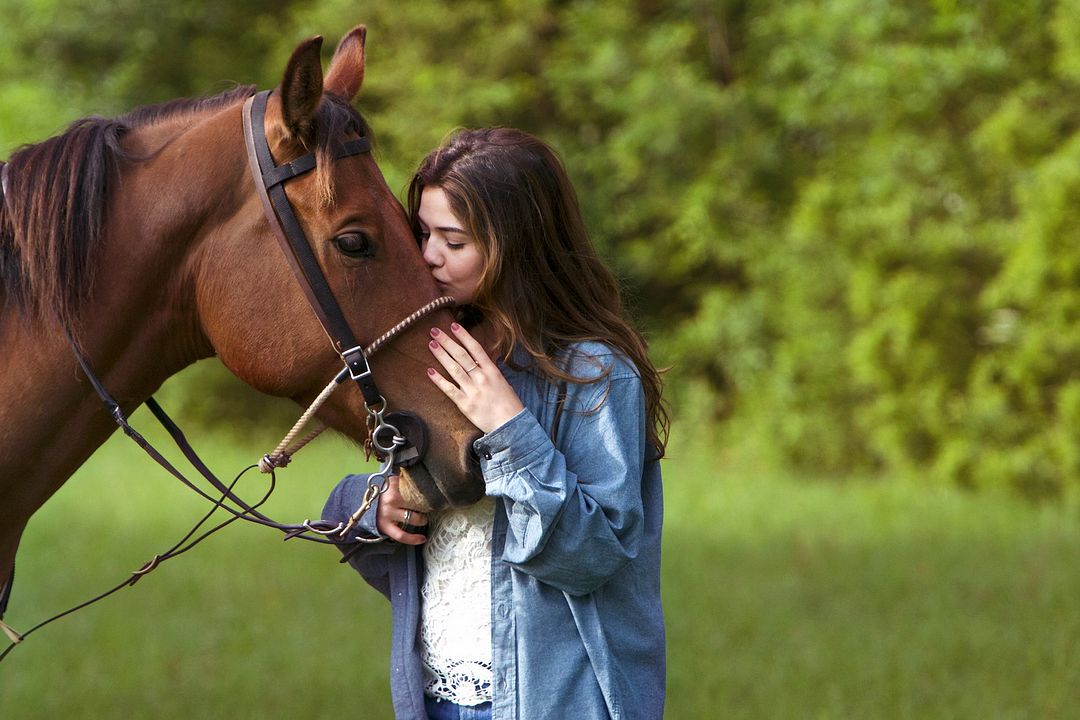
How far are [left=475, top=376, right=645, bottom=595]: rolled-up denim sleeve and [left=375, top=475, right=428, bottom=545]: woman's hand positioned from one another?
0.22 meters

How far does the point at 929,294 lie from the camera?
8492 mm

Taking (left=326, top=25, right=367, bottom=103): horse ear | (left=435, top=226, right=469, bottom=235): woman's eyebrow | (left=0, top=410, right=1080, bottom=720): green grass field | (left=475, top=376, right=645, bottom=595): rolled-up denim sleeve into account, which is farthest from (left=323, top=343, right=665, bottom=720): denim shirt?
(left=0, top=410, right=1080, bottom=720): green grass field

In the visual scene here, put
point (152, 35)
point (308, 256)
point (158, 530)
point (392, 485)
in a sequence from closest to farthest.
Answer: point (308, 256), point (392, 485), point (158, 530), point (152, 35)

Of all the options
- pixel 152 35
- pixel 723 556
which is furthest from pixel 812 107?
pixel 152 35

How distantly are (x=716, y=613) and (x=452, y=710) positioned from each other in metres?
3.62

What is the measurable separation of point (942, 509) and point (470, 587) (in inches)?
247

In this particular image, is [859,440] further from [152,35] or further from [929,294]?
[152,35]

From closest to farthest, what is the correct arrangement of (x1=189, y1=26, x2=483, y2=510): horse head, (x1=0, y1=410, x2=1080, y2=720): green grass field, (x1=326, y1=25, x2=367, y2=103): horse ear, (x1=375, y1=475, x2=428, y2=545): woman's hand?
(x1=189, y1=26, x2=483, y2=510): horse head < (x1=375, y1=475, x2=428, y2=545): woman's hand < (x1=326, y1=25, x2=367, y2=103): horse ear < (x1=0, y1=410, x2=1080, y2=720): green grass field

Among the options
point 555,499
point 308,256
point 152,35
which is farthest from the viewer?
point 152,35

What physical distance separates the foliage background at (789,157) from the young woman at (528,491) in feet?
16.9

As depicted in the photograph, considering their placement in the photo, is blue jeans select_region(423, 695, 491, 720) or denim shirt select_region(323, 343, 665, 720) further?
blue jeans select_region(423, 695, 491, 720)

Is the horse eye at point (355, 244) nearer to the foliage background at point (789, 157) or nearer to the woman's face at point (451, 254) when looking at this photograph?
the woman's face at point (451, 254)

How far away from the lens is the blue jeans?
2.01m

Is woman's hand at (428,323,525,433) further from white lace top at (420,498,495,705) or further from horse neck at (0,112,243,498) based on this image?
horse neck at (0,112,243,498)
